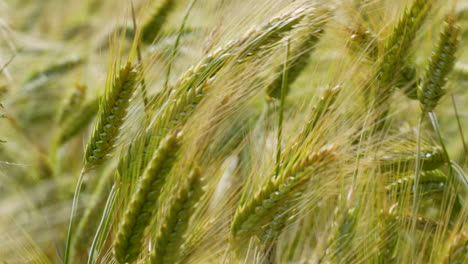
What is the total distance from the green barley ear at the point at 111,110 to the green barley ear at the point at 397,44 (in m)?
0.43

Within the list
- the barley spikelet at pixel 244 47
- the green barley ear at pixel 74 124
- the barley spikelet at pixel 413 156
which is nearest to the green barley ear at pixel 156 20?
the green barley ear at pixel 74 124

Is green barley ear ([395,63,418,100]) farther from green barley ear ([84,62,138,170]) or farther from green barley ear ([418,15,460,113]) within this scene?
green barley ear ([84,62,138,170])

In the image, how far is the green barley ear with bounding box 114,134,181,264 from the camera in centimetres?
71

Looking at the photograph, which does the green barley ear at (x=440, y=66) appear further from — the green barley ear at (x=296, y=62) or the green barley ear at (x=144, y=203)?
the green barley ear at (x=144, y=203)

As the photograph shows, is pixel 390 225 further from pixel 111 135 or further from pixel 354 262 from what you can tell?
pixel 111 135

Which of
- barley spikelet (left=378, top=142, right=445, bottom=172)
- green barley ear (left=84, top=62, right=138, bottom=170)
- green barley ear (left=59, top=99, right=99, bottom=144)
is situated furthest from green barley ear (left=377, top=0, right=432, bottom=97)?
green barley ear (left=59, top=99, right=99, bottom=144)

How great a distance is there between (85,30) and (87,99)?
3.00 ft

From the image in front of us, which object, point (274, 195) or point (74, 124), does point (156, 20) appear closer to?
point (74, 124)

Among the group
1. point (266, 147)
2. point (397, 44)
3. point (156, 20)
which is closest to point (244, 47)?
point (266, 147)

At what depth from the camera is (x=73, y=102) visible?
1445 millimetres

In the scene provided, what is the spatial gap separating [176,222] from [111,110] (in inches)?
7.7

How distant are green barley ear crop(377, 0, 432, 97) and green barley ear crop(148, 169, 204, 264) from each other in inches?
16.9

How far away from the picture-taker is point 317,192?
868 mm

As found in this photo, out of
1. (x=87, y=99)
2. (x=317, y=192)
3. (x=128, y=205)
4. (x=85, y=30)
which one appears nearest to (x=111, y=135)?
(x=128, y=205)
